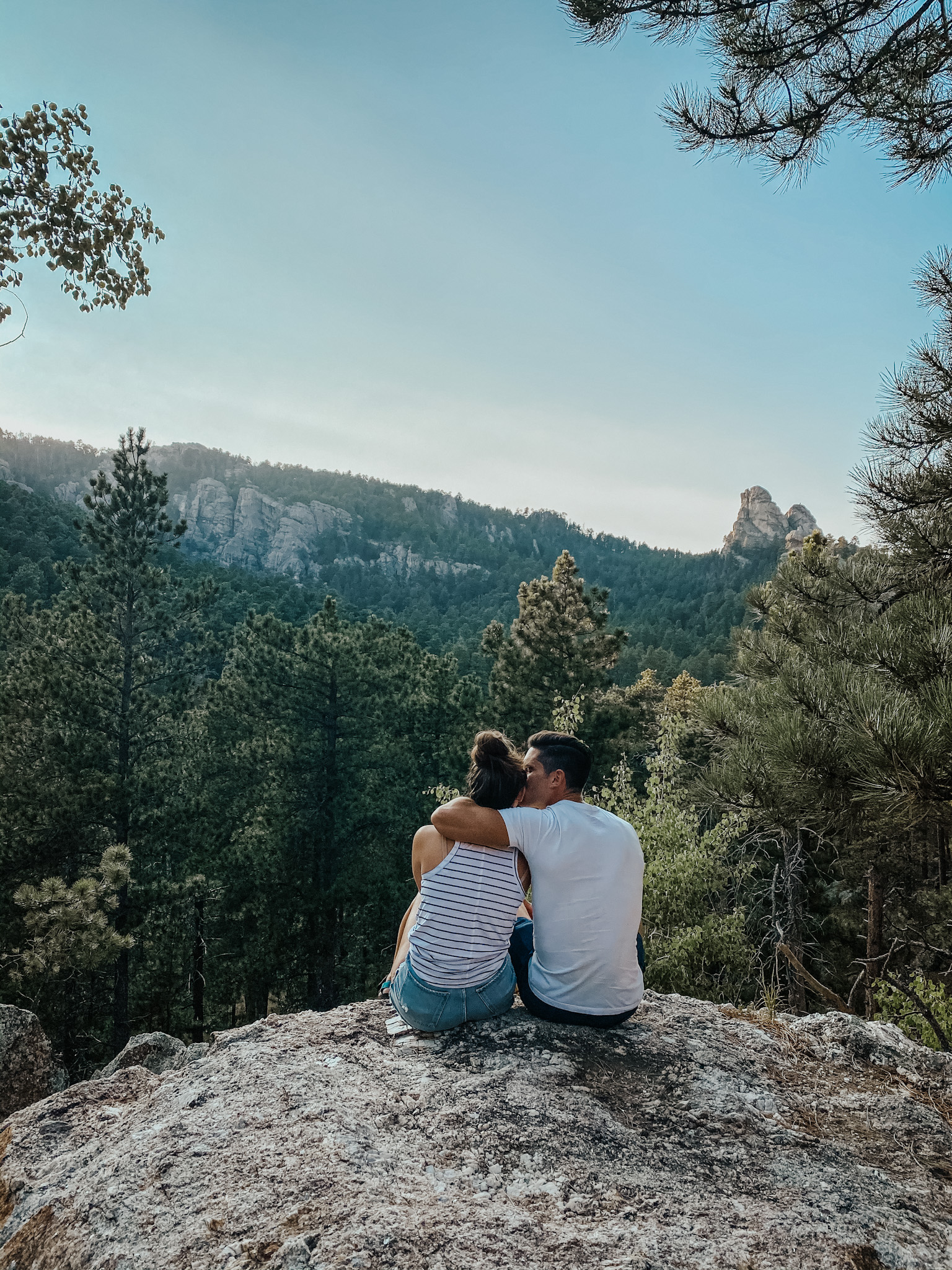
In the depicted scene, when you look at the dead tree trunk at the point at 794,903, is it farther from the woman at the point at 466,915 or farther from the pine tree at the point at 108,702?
the pine tree at the point at 108,702

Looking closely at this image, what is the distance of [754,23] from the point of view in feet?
9.83

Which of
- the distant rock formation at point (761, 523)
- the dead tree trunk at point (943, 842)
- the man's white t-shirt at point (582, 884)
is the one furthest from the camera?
the distant rock formation at point (761, 523)

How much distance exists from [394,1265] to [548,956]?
4.49ft

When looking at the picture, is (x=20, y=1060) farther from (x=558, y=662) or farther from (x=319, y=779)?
(x=558, y=662)

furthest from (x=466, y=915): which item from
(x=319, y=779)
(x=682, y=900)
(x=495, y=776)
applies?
(x=319, y=779)

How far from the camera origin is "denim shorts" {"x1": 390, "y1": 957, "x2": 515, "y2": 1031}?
276cm

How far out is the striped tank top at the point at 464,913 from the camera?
2.69 m

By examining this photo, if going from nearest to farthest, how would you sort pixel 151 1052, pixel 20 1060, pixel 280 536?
pixel 20 1060 < pixel 151 1052 < pixel 280 536

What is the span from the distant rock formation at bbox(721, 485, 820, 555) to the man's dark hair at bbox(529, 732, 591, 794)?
8088 centimetres

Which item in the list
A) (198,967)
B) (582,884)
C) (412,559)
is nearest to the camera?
(582,884)

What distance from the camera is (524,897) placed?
2.83 m

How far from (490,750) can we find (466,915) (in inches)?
24.4

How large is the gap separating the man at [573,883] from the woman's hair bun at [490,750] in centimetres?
16

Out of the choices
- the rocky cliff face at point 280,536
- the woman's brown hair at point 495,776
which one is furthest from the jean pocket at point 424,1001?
the rocky cliff face at point 280,536
